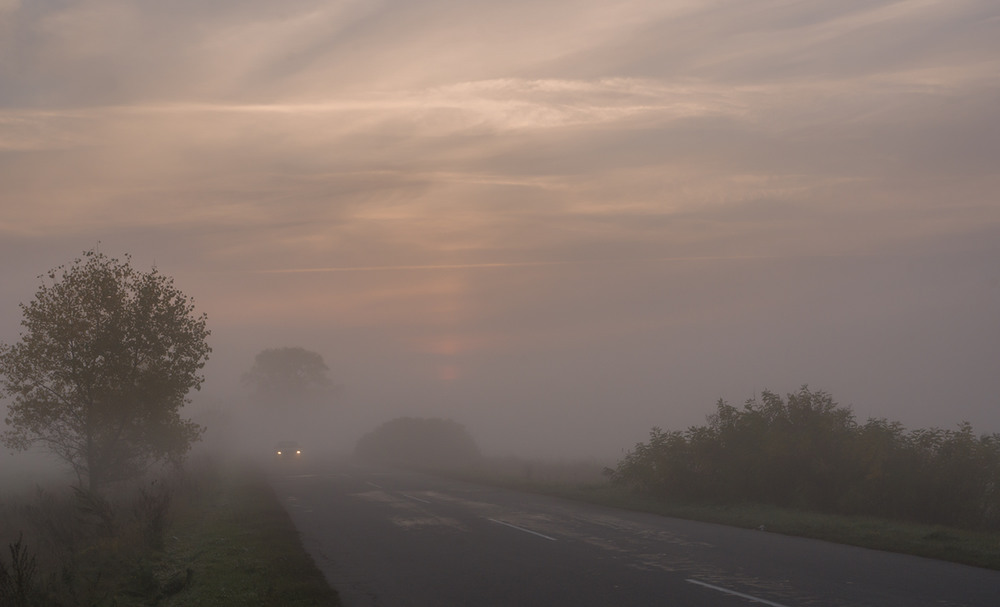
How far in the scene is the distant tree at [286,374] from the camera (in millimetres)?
117000

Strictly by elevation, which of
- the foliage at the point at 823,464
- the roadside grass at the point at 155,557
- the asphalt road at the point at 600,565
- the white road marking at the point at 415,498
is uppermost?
the foliage at the point at 823,464

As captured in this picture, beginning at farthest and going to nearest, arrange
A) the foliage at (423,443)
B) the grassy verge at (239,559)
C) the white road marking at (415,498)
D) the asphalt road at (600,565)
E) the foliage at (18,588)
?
the foliage at (423,443), the white road marking at (415,498), the grassy verge at (239,559), the asphalt road at (600,565), the foliage at (18,588)

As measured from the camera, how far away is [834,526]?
56.7 feet

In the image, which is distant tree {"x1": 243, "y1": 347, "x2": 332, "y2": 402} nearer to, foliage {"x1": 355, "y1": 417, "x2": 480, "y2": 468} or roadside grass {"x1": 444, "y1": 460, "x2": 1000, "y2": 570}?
foliage {"x1": 355, "y1": 417, "x2": 480, "y2": 468}

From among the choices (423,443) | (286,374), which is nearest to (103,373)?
(423,443)

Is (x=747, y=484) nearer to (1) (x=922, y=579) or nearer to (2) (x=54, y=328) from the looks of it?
(1) (x=922, y=579)

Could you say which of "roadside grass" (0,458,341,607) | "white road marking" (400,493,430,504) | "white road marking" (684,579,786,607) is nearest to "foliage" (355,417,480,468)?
"white road marking" (400,493,430,504)

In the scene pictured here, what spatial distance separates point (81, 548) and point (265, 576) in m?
6.77

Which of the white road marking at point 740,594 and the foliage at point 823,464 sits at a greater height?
the foliage at point 823,464

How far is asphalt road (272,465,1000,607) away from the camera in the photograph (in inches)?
415

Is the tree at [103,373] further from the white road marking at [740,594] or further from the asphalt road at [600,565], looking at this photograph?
the white road marking at [740,594]

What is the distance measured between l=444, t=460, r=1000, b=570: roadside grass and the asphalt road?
0.72 m

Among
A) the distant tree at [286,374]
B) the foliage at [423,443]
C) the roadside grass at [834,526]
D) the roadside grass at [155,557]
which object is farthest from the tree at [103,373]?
the distant tree at [286,374]

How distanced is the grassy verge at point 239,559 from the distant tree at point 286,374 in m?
93.0
